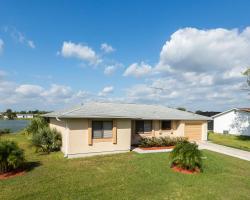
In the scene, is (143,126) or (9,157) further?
(143,126)

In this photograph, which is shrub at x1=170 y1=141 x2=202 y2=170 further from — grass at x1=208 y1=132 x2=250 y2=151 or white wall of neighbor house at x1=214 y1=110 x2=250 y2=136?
white wall of neighbor house at x1=214 y1=110 x2=250 y2=136

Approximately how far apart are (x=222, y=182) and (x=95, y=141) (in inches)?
301

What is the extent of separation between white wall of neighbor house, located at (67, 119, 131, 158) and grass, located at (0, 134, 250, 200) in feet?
3.00

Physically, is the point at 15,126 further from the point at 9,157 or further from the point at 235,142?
the point at 235,142

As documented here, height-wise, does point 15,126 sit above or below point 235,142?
below

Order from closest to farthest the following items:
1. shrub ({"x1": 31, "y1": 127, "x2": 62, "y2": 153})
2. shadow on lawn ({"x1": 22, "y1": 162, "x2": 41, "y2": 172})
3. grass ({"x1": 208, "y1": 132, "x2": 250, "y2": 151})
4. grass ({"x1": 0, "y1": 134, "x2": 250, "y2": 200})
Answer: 1. grass ({"x1": 0, "y1": 134, "x2": 250, "y2": 200})
2. shadow on lawn ({"x1": 22, "y1": 162, "x2": 41, "y2": 172})
3. shrub ({"x1": 31, "y1": 127, "x2": 62, "y2": 153})
4. grass ({"x1": 208, "y1": 132, "x2": 250, "y2": 151})

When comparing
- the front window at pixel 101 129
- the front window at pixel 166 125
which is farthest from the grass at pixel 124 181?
the front window at pixel 166 125

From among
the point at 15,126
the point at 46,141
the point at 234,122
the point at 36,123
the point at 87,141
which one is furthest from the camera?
the point at 15,126

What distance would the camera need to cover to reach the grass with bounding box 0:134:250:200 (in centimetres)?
706

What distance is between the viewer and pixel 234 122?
28.1 metres

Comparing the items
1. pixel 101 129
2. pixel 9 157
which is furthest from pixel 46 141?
pixel 9 157

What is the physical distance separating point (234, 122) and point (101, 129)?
2256 cm

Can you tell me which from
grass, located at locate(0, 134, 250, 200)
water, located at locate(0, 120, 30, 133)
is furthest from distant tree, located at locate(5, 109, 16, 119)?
grass, located at locate(0, 134, 250, 200)

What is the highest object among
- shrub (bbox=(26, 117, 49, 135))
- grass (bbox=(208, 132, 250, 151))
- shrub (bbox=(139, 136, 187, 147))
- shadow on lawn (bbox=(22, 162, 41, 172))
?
shrub (bbox=(26, 117, 49, 135))
